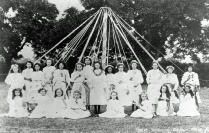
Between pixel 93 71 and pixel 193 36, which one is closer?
pixel 93 71

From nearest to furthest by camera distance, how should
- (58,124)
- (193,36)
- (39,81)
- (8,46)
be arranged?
1. (58,124)
2. (39,81)
3. (193,36)
4. (8,46)

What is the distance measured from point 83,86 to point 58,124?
4.57 ft

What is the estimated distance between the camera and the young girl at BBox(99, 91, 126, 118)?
18.9 feet

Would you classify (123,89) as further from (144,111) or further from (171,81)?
(171,81)

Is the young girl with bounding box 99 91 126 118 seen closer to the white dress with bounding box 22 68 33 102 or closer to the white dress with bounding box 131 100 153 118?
the white dress with bounding box 131 100 153 118

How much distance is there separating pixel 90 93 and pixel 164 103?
1.74 meters

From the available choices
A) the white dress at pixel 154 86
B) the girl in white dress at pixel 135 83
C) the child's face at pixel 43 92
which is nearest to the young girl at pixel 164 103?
the white dress at pixel 154 86

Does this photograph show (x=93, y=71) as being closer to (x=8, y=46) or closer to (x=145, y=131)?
(x=145, y=131)

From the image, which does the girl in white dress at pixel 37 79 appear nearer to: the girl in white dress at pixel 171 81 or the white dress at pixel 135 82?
the white dress at pixel 135 82

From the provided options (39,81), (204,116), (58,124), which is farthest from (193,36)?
(58,124)

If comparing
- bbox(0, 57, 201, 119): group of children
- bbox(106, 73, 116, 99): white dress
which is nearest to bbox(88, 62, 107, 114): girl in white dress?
bbox(0, 57, 201, 119): group of children

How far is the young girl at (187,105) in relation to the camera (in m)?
6.02

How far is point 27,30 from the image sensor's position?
1535 cm

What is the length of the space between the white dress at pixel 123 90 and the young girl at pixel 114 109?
214mm
